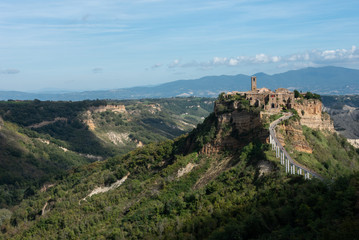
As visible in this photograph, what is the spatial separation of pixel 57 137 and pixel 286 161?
119 metres

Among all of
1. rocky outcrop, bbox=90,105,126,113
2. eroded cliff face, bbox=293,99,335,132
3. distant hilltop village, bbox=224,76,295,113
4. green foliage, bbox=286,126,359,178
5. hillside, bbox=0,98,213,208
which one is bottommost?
hillside, bbox=0,98,213,208

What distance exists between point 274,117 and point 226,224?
21099mm

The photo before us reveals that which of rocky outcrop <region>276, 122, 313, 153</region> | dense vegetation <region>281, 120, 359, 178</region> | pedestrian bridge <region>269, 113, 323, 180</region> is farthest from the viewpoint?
rocky outcrop <region>276, 122, 313, 153</region>

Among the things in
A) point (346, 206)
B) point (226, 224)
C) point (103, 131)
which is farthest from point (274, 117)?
point (103, 131)

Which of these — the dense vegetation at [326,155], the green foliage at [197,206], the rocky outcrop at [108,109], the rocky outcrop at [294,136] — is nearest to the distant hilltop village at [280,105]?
the dense vegetation at [326,155]

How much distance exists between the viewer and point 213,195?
39.2 m

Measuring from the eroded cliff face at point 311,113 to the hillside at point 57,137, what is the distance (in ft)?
166

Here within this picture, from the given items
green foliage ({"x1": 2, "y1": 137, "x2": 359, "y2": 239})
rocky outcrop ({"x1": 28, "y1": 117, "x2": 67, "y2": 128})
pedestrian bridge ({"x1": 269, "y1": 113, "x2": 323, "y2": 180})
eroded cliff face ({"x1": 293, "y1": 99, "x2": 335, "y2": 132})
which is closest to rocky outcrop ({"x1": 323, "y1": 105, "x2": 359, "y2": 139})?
eroded cliff face ({"x1": 293, "y1": 99, "x2": 335, "y2": 132})

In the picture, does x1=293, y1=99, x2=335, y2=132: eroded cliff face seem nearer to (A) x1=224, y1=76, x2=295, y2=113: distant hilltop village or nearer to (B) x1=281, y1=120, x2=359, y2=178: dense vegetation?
(A) x1=224, y1=76, x2=295, y2=113: distant hilltop village

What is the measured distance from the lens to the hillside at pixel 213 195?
25750mm

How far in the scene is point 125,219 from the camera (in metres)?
44.4

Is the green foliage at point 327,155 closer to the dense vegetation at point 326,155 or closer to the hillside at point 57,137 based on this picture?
the dense vegetation at point 326,155

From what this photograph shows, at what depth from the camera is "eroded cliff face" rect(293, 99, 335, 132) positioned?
181ft

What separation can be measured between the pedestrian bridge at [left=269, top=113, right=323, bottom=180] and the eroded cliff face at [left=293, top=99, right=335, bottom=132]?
33.2 ft
